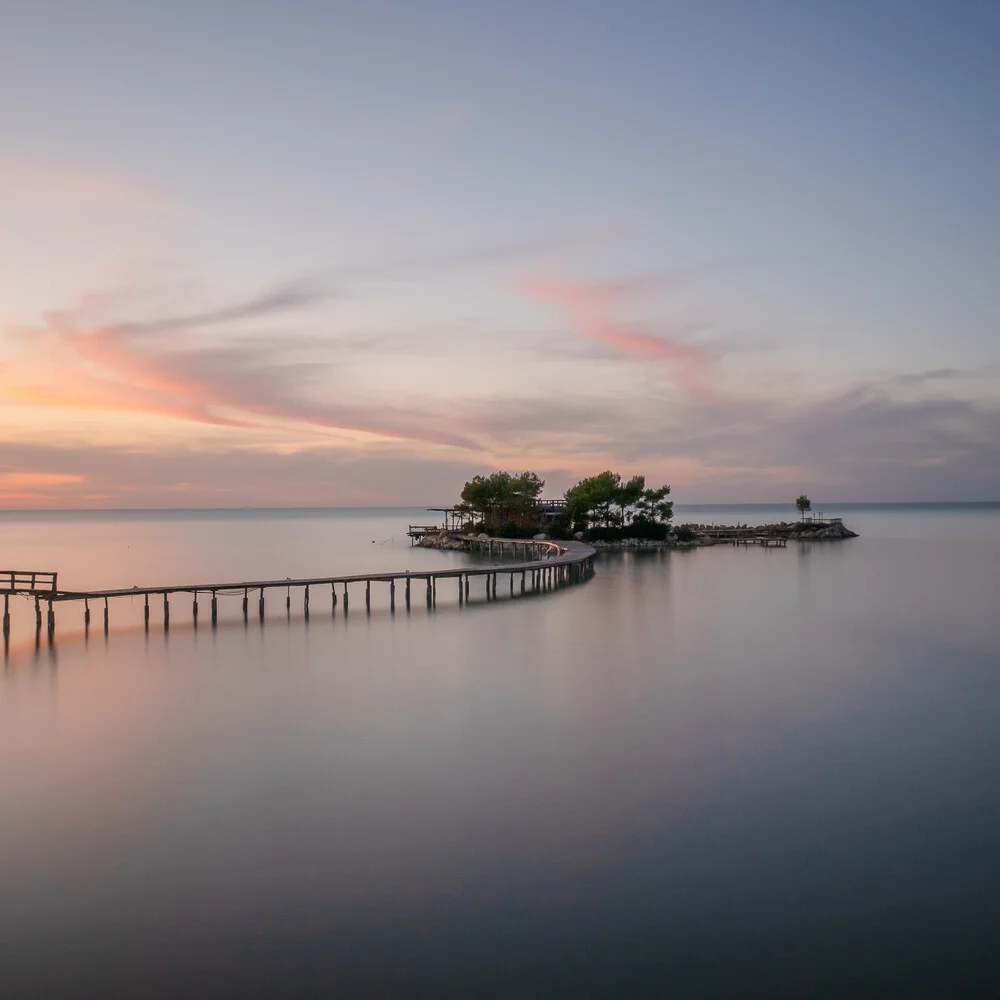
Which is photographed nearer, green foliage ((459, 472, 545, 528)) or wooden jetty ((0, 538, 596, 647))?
wooden jetty ((0, 538, 596, 647))

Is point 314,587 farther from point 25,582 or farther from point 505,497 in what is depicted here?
point 505,497

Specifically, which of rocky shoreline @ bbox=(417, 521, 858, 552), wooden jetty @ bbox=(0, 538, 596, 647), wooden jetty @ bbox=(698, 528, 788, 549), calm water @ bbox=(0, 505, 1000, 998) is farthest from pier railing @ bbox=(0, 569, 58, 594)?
wooden jetty @ bbox=(698, 528, 788, 549)

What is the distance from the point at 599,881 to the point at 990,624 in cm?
2674

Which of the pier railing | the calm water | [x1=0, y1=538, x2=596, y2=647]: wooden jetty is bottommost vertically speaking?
the calm water

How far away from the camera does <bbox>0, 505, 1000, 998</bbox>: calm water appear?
323 inches

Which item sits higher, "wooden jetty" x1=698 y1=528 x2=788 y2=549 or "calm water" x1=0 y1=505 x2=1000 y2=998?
"wooden jetty" x1=698 y1=528 x2=788 y2=549

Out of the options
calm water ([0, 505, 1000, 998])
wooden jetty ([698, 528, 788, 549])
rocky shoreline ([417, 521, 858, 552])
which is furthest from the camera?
wooden jetty ([698, 528, 788, 549])

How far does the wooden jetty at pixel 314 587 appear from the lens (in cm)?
2656

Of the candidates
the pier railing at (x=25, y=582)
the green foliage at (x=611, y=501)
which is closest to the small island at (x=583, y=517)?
the green foliage at (x=611, y=501)

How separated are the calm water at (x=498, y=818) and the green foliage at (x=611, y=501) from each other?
48229 mm

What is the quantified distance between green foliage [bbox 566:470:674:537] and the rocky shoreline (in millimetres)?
2419

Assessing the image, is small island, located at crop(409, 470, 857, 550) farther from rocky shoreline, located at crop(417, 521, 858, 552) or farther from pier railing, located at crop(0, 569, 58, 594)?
pier railing, located at crop(0, 569, 58, 594)

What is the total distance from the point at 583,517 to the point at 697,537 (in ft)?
39.9

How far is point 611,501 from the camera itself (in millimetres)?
74875
